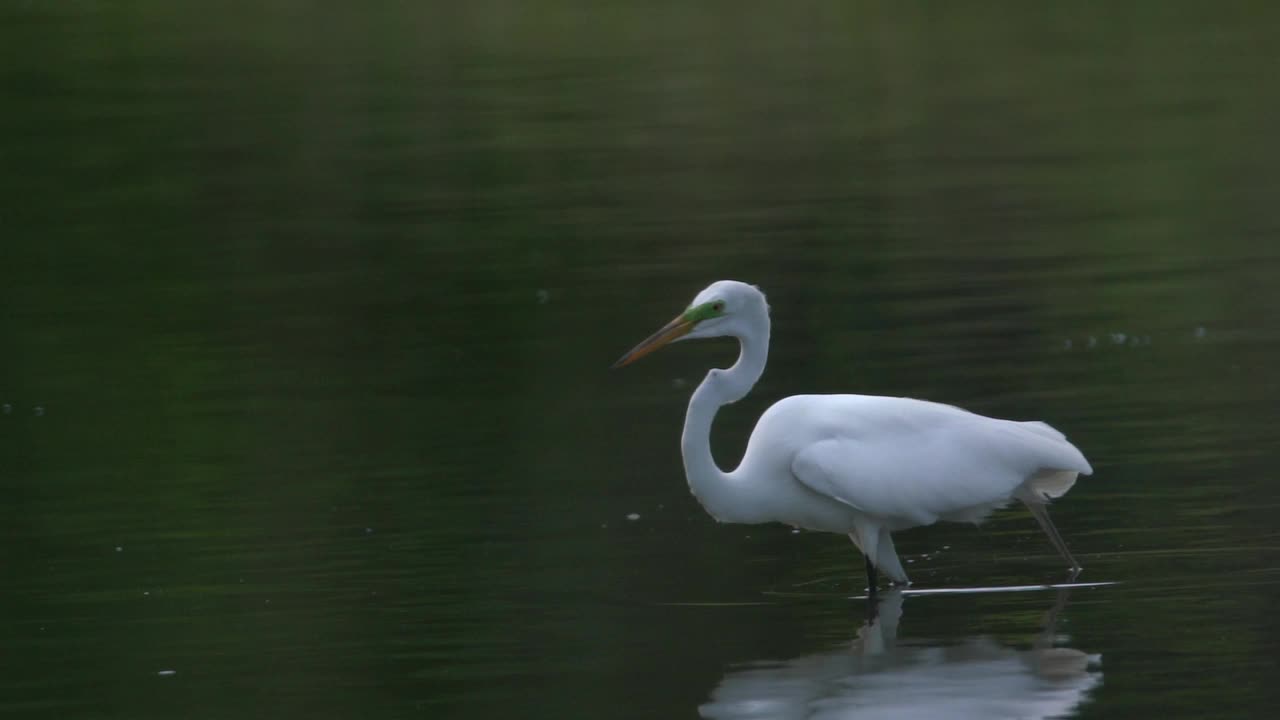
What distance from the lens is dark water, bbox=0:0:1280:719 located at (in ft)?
24.3

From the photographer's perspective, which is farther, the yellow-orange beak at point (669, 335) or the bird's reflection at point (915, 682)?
the yellow-orange beak at point (669, 335)

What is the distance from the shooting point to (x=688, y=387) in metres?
12.0

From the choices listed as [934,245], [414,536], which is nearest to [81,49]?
[934,245]

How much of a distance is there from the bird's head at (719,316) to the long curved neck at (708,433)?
0.05 metres

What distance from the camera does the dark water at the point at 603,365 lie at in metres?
7.42

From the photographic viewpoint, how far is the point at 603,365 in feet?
41.5

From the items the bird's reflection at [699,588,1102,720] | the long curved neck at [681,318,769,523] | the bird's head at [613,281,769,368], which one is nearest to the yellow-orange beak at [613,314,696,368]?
the bird's head at [613,281,769,368]

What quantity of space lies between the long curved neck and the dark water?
35cm

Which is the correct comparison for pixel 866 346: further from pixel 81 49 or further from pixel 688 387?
pixel 81 49

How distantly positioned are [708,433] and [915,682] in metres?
1.44

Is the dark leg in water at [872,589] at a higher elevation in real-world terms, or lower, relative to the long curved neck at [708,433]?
lower

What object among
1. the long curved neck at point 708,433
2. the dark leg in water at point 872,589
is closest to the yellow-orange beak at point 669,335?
the long curved neck at point 708,433

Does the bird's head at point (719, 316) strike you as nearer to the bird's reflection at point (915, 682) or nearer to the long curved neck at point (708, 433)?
the long curved neck at point (708, 433)

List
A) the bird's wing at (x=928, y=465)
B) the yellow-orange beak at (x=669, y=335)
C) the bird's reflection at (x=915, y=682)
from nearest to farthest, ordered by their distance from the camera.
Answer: the bird's reflection at (x=915, y=682)
the bird's wing at (x=928, y=465)
the yellow-orange beak at (x=669, y=335)
